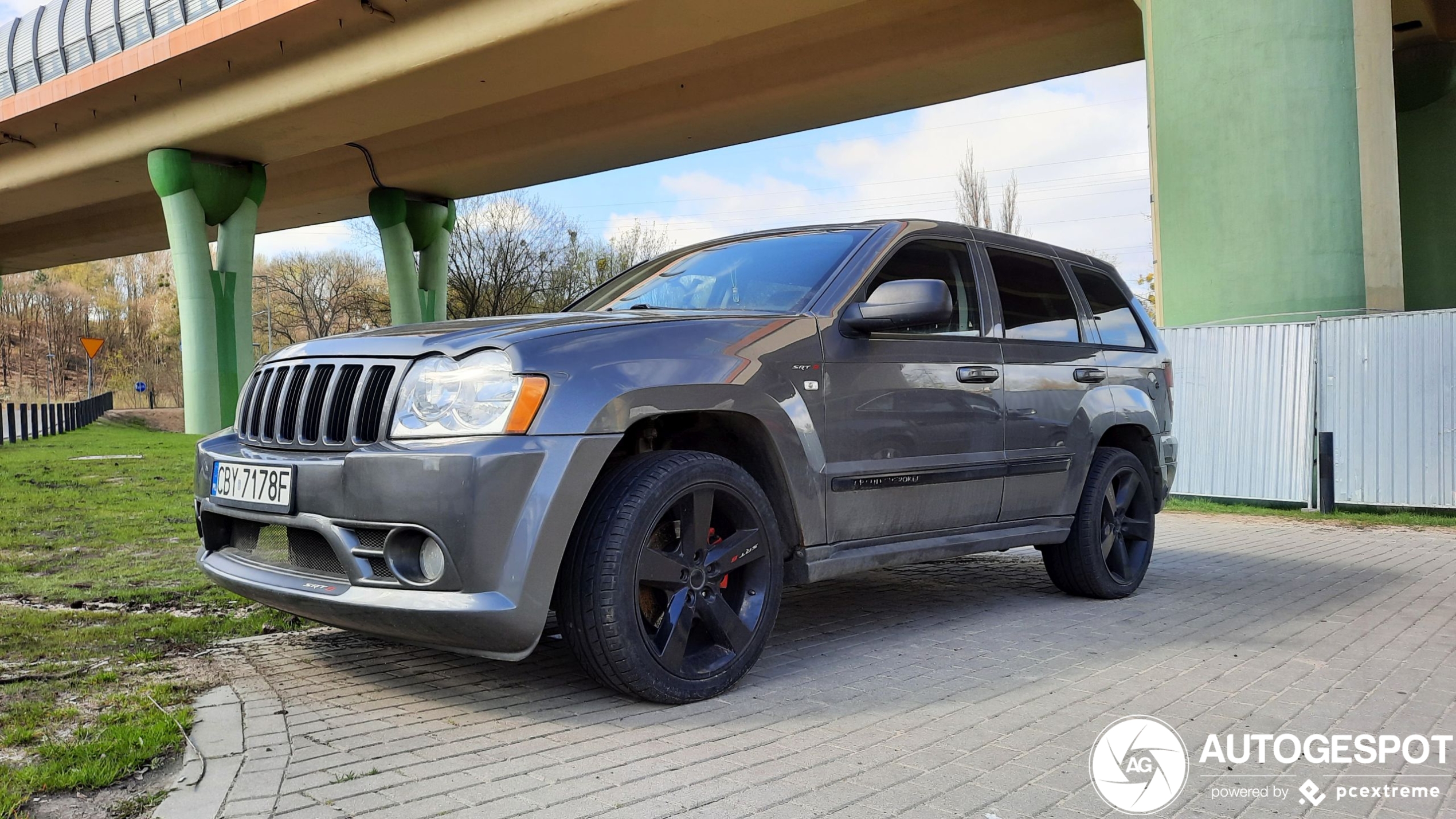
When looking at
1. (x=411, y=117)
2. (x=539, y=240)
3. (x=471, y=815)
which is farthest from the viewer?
(x=539, y=240)

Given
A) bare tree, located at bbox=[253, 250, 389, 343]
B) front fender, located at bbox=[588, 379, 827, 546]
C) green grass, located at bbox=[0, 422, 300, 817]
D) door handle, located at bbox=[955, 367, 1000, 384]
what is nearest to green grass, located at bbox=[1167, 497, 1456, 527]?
door handle, located at bbox=[955, 367, 1000, 384]

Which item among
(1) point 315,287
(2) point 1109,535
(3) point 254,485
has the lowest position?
(2) point 1109,535

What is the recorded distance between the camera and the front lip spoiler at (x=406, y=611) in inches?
126

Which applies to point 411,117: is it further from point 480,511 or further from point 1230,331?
point 480,511

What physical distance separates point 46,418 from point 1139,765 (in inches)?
1103

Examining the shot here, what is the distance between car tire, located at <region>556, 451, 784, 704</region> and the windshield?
0.90 metres

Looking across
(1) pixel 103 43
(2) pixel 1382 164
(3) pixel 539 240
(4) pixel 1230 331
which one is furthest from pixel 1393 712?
(3) pixel 539 240

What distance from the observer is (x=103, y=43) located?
71.3ft

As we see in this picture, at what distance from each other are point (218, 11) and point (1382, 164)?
18313 millimetres

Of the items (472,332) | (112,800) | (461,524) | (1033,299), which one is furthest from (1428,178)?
(112,800)

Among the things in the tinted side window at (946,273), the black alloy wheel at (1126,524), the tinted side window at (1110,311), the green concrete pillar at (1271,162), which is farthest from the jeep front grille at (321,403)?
the green concrete pillar at (1271,162)

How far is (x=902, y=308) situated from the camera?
163 inches

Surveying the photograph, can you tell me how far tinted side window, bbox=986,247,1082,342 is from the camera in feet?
17.0

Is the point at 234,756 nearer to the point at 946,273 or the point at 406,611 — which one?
the point at 406,611
